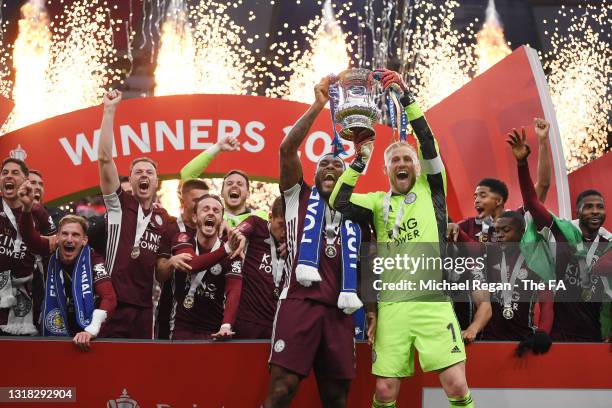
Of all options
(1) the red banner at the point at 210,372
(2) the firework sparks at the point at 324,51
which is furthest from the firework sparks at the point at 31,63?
(1) the red banner at the point at 210,372

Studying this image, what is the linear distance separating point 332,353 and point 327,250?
549mm

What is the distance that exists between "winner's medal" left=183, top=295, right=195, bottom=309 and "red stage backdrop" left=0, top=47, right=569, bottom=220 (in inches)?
106

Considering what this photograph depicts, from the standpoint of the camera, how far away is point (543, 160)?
6137 millimetres

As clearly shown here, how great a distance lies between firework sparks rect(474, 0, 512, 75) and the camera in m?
21.4

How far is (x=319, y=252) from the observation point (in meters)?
4.53

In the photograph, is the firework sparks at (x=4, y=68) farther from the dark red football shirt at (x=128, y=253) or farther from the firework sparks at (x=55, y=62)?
the dark red football shirt at (x=128, y=253)

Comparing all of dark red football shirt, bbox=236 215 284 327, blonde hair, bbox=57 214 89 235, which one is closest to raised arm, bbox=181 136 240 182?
dark red football shirt, bbox=236 215 284 327

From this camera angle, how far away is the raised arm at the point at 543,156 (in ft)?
19.1

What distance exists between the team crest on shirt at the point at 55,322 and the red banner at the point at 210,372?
1.20ft

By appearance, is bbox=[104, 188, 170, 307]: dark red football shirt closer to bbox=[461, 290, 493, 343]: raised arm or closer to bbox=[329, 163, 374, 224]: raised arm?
bbox=[329, 163, 374, 224]: raised arm

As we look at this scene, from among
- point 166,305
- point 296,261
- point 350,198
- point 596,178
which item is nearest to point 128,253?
point 166,305

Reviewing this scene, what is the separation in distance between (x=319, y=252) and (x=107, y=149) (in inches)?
73.7

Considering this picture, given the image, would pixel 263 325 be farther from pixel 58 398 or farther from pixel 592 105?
pixel 592 105

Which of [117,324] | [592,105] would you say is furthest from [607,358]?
[592,105]
